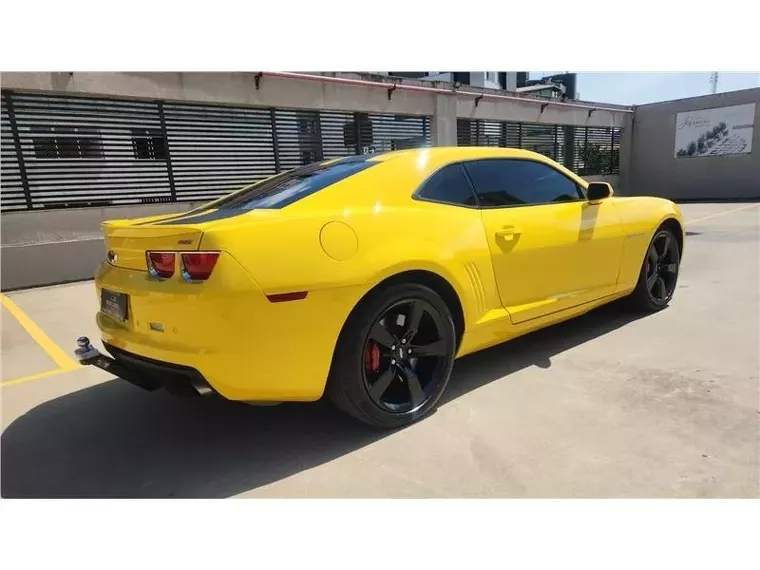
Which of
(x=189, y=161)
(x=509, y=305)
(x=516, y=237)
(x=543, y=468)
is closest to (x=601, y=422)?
(x=543, y=468)

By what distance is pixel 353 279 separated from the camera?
2324mm

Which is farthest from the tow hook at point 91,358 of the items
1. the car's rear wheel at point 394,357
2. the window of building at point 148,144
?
the window of building at point 148,144

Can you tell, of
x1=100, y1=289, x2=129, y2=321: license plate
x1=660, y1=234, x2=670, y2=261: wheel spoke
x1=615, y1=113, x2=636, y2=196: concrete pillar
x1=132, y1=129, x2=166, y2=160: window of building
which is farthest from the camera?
x1=615, y1=113, x2=636, y2=196: concrete pillar

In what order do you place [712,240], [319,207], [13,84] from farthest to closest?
[712,240]
[13,84]
[319,207]

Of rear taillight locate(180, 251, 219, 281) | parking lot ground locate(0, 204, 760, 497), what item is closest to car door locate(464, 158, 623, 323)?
parking lot ground locate(0, 204, 760, 497)

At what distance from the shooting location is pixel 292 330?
2.21 meters

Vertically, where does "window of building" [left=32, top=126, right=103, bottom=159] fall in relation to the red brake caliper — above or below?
above

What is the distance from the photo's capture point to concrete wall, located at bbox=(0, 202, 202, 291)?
23.6ft

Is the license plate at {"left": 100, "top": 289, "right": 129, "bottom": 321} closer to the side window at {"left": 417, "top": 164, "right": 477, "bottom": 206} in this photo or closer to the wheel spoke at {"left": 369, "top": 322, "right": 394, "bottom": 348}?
the wheel spoke at {"left": 369, "top": 322, "right": 394, "bottom": 348}

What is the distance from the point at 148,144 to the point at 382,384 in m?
7.58

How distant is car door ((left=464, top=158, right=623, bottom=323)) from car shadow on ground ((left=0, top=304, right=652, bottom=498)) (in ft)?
1.85

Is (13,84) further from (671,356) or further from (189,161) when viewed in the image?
(671,356)

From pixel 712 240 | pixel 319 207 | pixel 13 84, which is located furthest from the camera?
pixel 712 240

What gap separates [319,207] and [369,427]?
4.01ft
